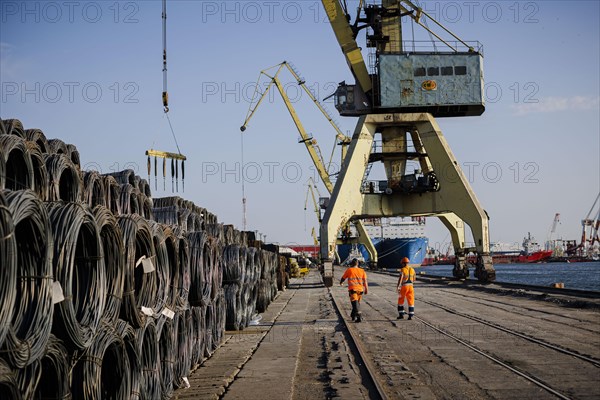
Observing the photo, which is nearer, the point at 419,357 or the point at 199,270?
the point at 419,357

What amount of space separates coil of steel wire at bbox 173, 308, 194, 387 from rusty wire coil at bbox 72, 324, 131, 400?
2116mm

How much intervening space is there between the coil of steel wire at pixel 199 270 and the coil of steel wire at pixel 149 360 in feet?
10.3

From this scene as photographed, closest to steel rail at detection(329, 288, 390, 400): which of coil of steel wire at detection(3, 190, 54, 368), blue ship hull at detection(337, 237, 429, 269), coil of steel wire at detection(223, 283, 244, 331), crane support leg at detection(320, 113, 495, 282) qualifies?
coil of steel wire at detection(223, 283, 244, 331)

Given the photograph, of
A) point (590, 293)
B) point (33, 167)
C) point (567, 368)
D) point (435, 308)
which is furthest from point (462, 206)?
point (33, 167)

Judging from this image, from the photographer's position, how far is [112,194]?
12.5 meters

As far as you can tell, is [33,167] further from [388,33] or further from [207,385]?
[388,33]

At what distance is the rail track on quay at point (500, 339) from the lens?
903cm

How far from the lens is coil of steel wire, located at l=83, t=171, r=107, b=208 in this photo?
37.6 feet

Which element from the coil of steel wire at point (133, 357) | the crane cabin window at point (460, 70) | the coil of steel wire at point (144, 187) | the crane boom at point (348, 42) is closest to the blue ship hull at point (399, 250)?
the crane boom at point (348, 42)

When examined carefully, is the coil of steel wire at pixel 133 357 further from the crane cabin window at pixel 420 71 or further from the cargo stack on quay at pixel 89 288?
the crane cabin window at pixel 420 71

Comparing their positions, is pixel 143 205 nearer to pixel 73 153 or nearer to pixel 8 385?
pixel 73 153

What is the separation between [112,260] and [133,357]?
4.07 ft

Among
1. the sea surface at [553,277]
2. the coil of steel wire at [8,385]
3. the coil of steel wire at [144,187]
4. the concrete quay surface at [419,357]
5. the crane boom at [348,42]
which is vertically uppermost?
the crane boom at [348,42]

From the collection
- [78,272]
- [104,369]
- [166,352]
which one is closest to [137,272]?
[166,352]
